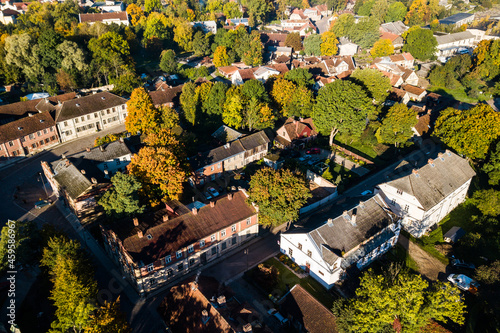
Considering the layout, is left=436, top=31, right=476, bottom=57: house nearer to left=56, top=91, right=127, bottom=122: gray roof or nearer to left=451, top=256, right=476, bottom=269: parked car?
left=451, top=256, right=476, bottom=269: parked car

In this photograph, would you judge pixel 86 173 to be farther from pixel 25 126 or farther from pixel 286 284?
pixel 286 284

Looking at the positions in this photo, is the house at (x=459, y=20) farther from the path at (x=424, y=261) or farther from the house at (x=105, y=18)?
the path at (x=424, y=261)

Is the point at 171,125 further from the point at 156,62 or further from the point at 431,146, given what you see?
the point at 156,62

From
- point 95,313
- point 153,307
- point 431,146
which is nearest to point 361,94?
point 431,146

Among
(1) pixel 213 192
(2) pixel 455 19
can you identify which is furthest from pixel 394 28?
(1) pixel 213 192

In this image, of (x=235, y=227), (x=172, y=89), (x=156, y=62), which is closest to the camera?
(x=235, y=227)

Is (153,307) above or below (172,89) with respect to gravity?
below
